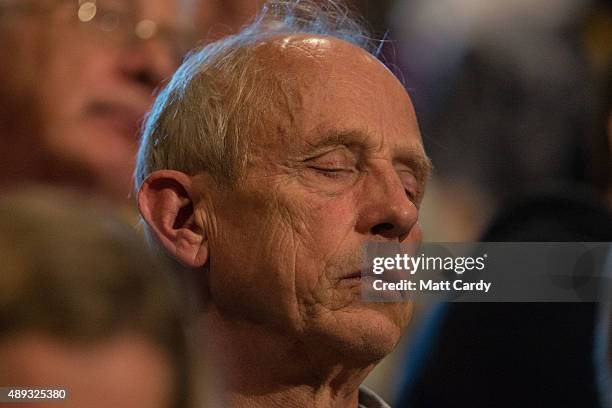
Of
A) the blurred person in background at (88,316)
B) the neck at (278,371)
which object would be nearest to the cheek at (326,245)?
the neck at (278,371)

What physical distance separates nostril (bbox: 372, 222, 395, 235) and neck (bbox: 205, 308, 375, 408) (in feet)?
0.68

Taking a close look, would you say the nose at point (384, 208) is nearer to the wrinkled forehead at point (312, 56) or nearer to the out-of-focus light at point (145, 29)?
the wrinkled forehead at point (312, 56)

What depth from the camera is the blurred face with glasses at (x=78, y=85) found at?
72.9 inches

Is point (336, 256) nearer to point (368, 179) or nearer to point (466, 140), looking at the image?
point (368, 179)

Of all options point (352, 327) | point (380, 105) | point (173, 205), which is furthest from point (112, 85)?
point (352, 327)

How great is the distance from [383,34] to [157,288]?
1220 mm

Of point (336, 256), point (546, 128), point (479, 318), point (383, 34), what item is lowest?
point (479, 318)

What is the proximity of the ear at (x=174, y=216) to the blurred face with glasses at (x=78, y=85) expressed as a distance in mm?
123

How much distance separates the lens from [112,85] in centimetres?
188

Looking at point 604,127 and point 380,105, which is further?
point 604,127

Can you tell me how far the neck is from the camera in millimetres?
1704

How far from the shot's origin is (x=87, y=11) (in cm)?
188
